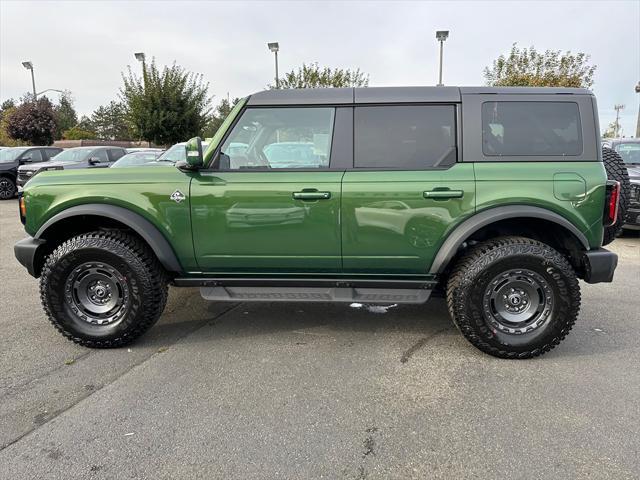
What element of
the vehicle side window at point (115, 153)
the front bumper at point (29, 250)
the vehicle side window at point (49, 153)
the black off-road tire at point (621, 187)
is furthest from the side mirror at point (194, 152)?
the vehicle side window at point (49, 153)

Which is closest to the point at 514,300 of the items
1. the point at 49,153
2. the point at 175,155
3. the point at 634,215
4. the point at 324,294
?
the point at 324,294

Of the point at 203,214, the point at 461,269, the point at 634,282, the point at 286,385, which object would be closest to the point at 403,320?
the point at 461,269

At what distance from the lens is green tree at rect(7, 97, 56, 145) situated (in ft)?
91.1

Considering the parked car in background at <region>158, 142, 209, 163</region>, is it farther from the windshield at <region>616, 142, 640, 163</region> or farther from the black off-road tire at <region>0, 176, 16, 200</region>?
the windshield at <region>616, 142, 640, 163</region>

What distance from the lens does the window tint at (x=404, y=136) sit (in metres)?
3.44

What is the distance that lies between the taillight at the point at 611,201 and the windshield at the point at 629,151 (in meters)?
6.77

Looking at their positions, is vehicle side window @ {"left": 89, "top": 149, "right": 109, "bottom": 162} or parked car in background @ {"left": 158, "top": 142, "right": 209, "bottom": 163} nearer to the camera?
parked car in background @ {"left": 158, "top": 142, "right": 209, "bottom": 163}

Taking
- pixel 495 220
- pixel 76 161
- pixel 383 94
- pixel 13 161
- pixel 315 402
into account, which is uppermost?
pixel 13 161

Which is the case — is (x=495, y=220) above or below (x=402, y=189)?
below

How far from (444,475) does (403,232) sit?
1.68 m

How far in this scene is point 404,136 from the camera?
3467mm

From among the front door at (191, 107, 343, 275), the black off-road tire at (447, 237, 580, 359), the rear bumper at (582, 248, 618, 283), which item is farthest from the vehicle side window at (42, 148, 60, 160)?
the rear bumper at (582, 248, 618, 283)

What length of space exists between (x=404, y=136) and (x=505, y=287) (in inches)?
54.3

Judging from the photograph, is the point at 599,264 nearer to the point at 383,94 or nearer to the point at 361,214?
the point at 361,214
